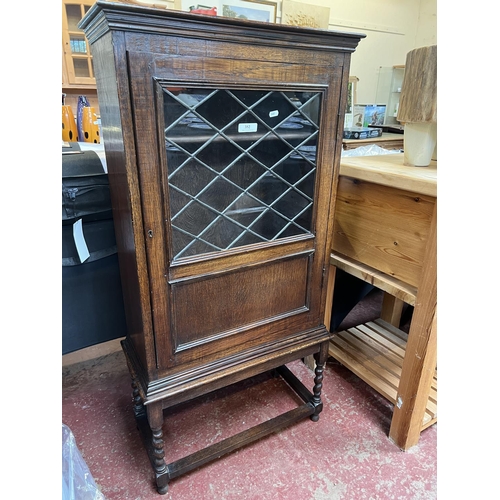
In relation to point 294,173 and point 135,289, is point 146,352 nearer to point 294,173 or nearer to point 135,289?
point 135,289

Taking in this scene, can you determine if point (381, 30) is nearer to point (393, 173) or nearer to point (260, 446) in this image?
point (393, 173)

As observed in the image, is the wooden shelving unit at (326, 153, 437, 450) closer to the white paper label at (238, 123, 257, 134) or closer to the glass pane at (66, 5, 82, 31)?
the white paper label at (238, 123, 257, 134)

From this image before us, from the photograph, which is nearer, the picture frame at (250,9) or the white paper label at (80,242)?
the white paper label at (80,242)

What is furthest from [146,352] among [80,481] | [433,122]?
[433,122]

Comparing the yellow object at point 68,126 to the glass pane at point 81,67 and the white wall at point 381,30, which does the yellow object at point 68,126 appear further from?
the white wall at point 381,30

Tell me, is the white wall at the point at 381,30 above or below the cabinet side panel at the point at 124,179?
above

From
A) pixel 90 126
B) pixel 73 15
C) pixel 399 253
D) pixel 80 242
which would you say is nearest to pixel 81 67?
pixel 73 15

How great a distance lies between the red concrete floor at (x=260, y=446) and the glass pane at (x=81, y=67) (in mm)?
1786

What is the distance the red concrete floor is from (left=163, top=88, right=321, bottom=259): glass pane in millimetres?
803

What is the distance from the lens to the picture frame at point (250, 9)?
2.68 m

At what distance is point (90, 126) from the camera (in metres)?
2.04

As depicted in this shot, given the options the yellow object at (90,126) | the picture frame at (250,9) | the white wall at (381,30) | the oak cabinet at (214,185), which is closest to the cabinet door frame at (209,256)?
the oak cabinet at (214,185)

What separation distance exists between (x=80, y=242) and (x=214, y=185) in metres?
0.59

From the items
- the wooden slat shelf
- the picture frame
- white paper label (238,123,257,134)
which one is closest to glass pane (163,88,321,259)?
white paper label (238,123,257,134)
